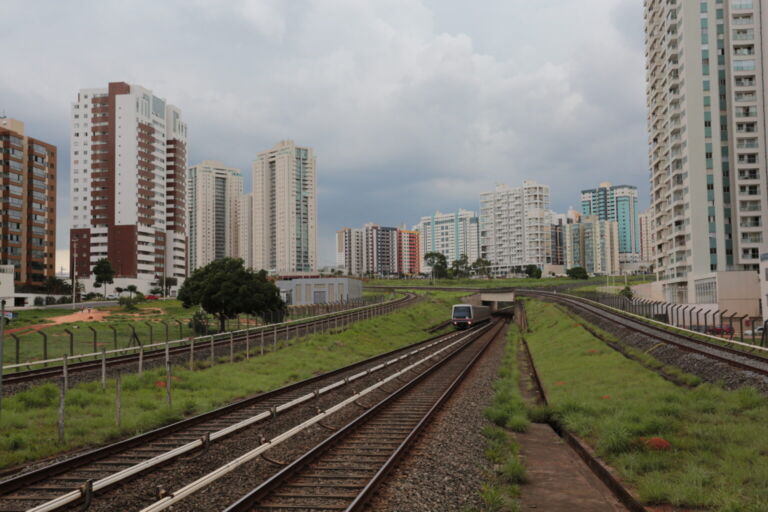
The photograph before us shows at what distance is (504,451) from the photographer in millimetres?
12922

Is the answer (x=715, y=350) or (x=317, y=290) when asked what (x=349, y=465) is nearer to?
(x=715, y=350)

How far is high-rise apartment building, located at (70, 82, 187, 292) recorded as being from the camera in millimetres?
142625

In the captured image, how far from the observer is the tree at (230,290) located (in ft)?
166

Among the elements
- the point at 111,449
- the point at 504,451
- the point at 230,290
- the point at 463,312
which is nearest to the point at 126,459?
the point at 111,449

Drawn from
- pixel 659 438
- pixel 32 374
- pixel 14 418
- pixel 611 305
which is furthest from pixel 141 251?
pixel 659 438

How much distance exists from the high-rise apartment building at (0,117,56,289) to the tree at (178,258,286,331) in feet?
230

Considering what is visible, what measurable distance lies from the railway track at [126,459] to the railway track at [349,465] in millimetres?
2432

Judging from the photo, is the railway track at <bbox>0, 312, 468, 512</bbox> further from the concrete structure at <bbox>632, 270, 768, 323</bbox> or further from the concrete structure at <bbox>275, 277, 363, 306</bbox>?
the concrete structure at <bbox>275, 277, 363, 306</bbox>

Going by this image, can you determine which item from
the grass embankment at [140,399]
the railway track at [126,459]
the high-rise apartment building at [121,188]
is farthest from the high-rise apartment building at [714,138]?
the high-rise apartment building at [121,188]

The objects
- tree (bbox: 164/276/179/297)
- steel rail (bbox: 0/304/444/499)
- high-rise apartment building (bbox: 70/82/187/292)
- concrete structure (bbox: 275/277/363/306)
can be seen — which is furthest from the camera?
high-rise apartment building (bbox: 70/82/187/292)

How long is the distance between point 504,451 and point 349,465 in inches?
143

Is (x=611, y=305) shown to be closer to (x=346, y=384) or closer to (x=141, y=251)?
(x=346, y=384)

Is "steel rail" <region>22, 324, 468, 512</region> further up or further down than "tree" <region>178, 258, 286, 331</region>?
further down

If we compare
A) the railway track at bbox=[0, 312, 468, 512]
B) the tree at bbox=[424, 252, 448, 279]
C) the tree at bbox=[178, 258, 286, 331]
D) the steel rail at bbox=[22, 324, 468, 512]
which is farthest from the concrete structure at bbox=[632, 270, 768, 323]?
the tree at bbox=[424, 252, 448, 279]
